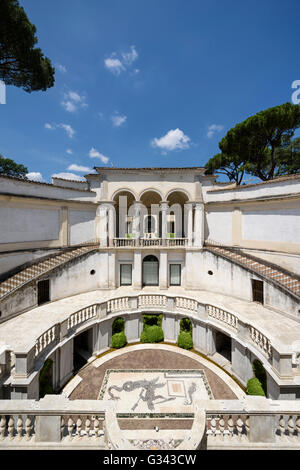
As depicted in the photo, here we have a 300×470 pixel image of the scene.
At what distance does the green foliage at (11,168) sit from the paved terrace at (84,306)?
54537mm

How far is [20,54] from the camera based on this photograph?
17344 mm

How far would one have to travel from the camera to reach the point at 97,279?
68.9 ft

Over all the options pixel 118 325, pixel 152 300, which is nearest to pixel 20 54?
pixel 152 300

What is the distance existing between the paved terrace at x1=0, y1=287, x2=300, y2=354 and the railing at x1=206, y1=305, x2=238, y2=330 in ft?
1.22

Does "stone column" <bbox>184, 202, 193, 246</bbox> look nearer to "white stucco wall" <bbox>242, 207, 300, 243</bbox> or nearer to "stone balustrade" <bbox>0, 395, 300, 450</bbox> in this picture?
"white stucco wall" <bbox>242, 207, 300, 243</bbox>

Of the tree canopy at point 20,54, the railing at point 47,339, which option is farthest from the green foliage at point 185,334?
the tree canopy at point 20,54

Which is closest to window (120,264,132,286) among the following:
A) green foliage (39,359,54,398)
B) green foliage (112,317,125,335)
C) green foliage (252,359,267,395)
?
green foliage (112,317,125,335)

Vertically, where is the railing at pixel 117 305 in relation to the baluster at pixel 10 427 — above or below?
above

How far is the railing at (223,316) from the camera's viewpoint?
12.6 meters

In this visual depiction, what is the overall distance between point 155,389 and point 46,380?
19.9 feet

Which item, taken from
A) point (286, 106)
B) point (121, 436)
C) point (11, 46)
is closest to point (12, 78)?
point (11, 46)

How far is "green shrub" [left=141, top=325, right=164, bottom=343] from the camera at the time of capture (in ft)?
50.1

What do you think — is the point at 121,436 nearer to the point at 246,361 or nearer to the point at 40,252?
the point at 246,361

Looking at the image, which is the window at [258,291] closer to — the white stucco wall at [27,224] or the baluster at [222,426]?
the baluster at [222,426]
